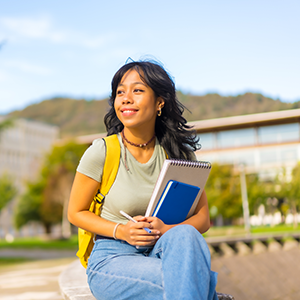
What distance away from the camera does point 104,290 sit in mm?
2150

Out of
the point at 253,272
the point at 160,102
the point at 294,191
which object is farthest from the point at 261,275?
the point at 294,191

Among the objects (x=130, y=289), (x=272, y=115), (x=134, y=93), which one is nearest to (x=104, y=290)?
(x=130, y=289)

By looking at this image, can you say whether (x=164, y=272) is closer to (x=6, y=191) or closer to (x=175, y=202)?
(x=175, y=202)

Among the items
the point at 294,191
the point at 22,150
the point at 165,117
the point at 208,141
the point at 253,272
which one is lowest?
the point at 294,191

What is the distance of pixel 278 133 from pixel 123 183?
188 feet

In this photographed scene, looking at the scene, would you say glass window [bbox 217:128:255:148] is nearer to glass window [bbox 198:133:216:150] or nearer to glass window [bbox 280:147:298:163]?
glass window [bbox 198:133:216:150]

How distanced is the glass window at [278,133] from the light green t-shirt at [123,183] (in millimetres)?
54089

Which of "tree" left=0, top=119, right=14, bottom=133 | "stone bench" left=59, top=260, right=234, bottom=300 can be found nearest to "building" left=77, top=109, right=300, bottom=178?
"tree" left=0, top=119, right=14, bottom=133

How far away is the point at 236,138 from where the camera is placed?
59.3 meters

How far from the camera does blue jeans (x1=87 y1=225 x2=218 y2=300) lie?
1867 mm

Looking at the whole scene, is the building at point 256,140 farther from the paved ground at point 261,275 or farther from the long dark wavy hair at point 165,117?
the long dark wavy hair at point 165,117

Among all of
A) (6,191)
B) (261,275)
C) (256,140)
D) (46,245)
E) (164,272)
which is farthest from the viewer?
(256,140)

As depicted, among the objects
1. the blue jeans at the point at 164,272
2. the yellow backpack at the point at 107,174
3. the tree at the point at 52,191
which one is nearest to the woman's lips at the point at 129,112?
the yellow backpack at the point at 107,174

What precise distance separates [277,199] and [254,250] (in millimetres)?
20513
